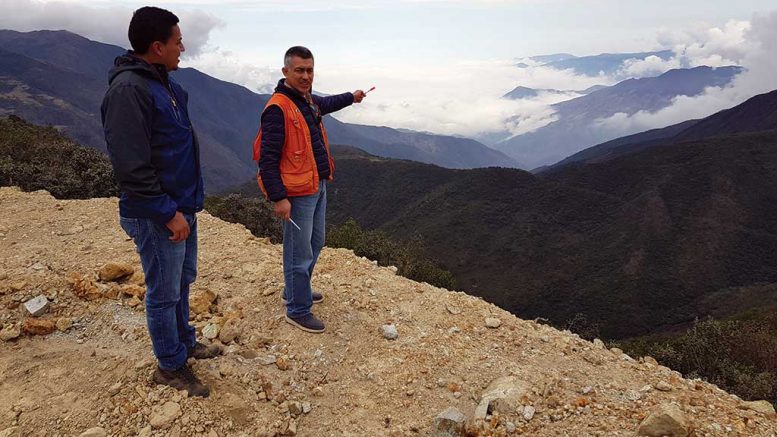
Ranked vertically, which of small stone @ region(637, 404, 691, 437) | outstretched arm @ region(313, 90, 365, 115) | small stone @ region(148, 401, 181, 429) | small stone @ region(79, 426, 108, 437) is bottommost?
small stone @ region(79, 426, 108, 437)

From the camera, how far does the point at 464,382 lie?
3.75m

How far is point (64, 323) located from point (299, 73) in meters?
3.13

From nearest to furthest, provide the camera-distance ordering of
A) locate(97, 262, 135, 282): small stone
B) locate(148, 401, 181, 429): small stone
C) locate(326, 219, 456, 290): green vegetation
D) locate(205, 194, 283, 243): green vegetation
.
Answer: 1. locate(148, 401, 181, 429): small stone
2. locate(97, 262, 135, 282): small stone
3. locate(205, 194, 283, 243): green vegetation
4. locate(326, 219, 456, 290): green vegetation

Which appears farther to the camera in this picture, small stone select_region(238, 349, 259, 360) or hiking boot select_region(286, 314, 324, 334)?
hiking boot select_region(286, 314, 324, 334)

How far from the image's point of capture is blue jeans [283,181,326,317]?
12.7 ft

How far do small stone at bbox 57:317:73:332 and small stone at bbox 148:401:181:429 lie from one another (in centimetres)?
172

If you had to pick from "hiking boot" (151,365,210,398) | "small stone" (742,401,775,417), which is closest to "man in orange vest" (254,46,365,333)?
"hiking boot" (151,365,210,398)

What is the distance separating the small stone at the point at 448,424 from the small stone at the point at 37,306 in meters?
3.78

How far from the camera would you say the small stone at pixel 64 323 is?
161 inches

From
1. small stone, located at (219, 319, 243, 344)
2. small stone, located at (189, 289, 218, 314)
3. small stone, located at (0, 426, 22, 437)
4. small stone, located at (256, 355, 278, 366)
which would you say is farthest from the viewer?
small stone, located at (189, 289, 218, 314)

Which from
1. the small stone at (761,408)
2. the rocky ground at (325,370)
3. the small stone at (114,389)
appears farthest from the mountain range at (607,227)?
the small stone at (114,389)

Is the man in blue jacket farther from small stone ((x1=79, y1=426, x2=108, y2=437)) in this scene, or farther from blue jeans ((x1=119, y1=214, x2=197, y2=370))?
small stone ((x1=79, y1=426, x2=108, y2=437))

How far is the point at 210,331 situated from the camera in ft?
13.4

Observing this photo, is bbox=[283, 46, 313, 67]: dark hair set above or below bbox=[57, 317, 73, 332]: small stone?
above
